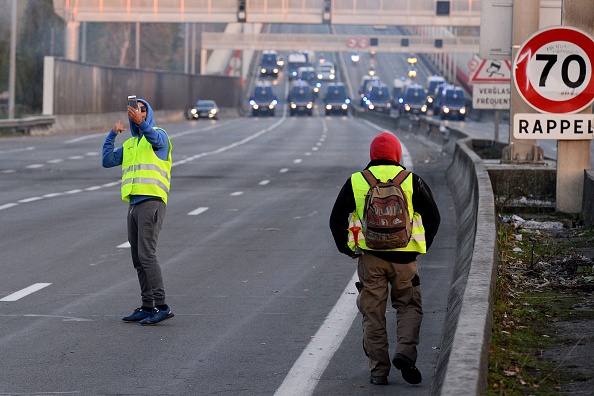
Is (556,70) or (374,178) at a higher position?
(556,70)

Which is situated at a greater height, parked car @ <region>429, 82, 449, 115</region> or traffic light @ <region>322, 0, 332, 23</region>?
traffic light @ <region>322, 0, 332, 23</region>

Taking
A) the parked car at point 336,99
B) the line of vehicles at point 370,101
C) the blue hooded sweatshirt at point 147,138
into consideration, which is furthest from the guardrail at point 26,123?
the parked car at point 336,99

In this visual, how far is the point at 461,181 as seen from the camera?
23.3m

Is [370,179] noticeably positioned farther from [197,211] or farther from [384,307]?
[197,211]

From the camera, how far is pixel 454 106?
99.8 m

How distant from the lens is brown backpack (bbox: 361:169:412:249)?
8.37m

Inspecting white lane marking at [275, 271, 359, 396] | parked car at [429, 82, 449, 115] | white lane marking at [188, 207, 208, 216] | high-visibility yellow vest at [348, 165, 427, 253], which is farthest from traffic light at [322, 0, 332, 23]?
high-visibility yellow vest at [348, 165, 427, 253]

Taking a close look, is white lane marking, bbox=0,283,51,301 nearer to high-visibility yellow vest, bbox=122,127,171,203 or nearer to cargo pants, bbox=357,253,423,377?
high-visibility yellow vest, bbox=122,127,171,203

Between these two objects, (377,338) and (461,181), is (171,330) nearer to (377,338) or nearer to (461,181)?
(377,338)

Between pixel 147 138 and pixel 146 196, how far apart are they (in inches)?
18.0

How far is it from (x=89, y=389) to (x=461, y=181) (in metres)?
15.6

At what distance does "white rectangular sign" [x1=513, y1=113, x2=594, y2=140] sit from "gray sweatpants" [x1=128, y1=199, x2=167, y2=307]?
14.0 feet

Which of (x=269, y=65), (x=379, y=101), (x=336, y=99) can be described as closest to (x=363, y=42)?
(x=379, y=101)

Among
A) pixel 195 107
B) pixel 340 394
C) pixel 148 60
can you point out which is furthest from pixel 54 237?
pixel 148 60
